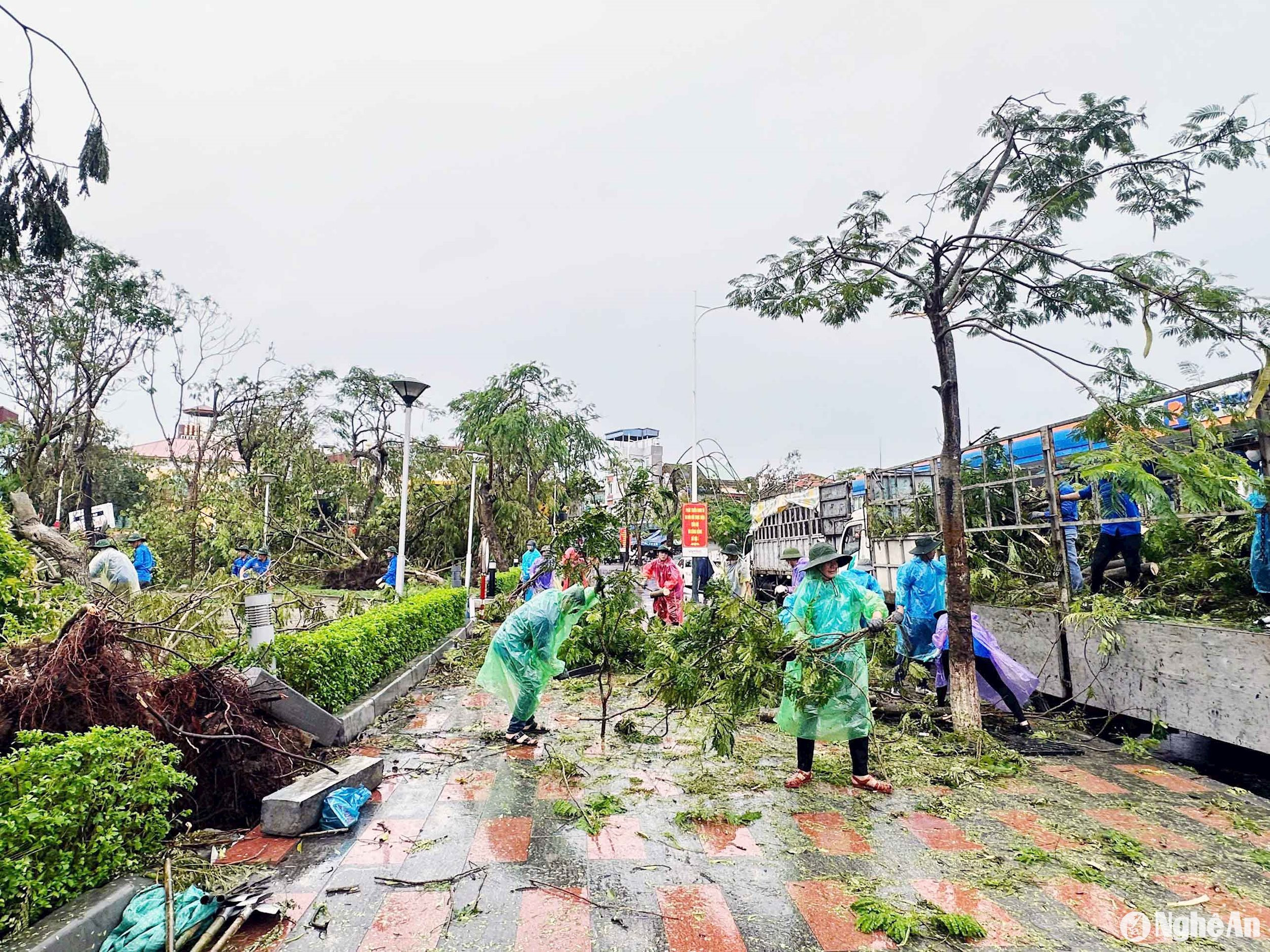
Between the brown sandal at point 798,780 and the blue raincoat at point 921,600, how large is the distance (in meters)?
2.58

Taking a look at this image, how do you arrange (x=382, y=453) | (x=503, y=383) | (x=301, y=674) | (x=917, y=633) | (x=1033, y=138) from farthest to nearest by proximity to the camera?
(x=382, y=453), (x=503, y=383), (x=917, y=633), (x=1033, y=138), (x=301, y=674)

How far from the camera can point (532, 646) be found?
5656mm

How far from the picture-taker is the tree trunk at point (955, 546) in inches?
205

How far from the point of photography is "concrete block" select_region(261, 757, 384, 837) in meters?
3.66

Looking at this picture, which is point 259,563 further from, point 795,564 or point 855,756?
point 855,756

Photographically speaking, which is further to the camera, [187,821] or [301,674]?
[301,674]

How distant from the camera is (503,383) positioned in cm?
1764

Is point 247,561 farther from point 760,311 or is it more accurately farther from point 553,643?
point 760,311

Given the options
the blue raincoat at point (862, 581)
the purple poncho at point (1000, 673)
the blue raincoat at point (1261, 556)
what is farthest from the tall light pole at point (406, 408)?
the blue raincoat at point (1261, 556)

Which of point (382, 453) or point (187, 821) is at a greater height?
point (382, 453)

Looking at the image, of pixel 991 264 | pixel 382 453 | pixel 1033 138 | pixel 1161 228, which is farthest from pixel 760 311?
pixel 382 453

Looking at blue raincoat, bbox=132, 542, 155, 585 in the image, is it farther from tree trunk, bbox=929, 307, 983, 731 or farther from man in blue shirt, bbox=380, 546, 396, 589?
tree trunk, bbox=929, 307, 983, 731

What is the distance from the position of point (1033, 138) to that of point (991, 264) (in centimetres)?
99

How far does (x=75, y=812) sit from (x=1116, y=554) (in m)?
7.53
